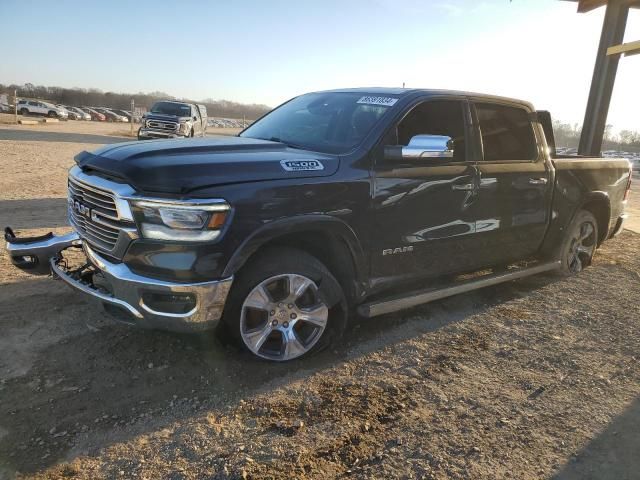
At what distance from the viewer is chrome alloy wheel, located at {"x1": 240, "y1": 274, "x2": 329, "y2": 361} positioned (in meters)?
3.23

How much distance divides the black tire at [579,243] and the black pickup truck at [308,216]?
0.75 m

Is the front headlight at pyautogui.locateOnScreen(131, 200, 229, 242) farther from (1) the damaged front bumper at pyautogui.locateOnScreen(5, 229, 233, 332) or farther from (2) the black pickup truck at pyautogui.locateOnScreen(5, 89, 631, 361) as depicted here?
(1) the damaged front bumper at pyautogui.locateOnScreen(5, 229, 233, 332)

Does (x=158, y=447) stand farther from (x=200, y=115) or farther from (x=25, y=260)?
(x=200, y=115)

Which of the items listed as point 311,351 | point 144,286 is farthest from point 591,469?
point 144,286

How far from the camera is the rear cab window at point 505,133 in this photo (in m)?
4.45

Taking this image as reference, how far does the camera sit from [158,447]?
2.59 m

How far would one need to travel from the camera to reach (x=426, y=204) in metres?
3.85

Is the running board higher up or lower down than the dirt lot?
higher up

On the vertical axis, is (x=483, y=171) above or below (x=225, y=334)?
above

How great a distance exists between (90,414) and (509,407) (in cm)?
253

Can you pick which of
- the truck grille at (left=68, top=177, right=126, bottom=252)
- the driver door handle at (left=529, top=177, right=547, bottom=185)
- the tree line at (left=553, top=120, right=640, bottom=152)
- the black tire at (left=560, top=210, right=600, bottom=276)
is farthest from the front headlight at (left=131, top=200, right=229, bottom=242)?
the tree line at (left=553, top=120, right=640, bottom=152)

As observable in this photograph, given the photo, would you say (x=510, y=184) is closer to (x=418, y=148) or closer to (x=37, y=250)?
(x=418, y=148)

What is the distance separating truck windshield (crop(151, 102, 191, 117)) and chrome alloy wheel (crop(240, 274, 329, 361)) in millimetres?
19903

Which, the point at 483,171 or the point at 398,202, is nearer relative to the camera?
the point at 398,202
